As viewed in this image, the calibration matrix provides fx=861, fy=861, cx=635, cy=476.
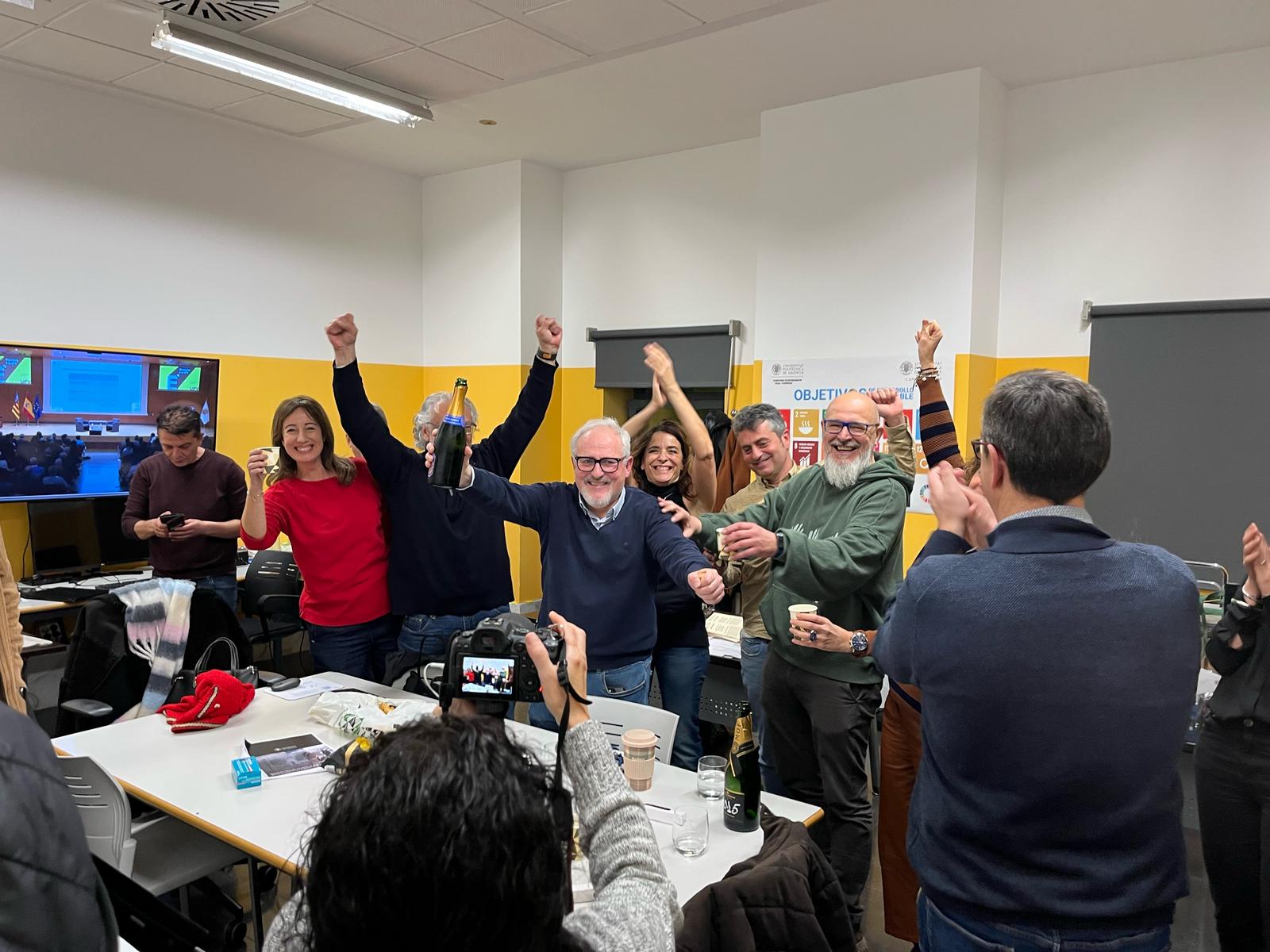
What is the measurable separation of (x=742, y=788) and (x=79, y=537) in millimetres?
4519

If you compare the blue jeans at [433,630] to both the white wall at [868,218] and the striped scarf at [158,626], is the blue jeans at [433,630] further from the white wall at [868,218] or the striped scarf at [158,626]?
the white wall at [868,218]

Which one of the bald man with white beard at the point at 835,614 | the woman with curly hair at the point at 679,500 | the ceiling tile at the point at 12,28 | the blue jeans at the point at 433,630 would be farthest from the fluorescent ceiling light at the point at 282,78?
the bald man with white beard at the point at 835,614

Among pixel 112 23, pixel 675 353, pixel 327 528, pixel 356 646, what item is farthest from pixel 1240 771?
pixel 112 23

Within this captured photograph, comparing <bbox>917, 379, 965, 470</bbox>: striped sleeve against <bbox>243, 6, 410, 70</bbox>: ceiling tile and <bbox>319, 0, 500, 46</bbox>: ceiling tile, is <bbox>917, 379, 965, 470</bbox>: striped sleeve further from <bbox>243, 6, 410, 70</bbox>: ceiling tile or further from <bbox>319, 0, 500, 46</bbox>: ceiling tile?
<bbox>243, 6, 410, 70</bbox>: ceiling tile

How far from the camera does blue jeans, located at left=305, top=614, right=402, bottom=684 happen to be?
3154 mm

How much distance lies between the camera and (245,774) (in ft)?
7.02

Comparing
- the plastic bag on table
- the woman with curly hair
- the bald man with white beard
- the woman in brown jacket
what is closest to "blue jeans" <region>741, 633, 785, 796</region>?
the woman with curly hair

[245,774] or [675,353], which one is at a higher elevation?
[675,353]

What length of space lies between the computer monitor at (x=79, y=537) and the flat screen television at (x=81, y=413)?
10 cm

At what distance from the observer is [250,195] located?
5.84m

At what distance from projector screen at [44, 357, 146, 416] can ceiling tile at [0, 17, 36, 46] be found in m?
1.63

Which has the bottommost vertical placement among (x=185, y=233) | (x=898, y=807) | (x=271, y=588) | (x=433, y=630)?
(x=898, y=807)

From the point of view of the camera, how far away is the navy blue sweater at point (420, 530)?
304 centimetres

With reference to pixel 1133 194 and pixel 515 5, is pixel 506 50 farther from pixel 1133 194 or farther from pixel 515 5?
pixel 1133 194
